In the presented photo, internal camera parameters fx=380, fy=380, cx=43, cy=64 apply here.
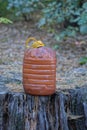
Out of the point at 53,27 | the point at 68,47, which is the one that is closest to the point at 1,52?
the point at 68,47

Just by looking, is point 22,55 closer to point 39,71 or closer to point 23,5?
point 23,5

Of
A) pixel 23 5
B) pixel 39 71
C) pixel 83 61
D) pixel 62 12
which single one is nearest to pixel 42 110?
pixel 39 71

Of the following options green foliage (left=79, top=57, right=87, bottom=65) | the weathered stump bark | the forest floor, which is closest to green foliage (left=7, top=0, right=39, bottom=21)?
the forest floor

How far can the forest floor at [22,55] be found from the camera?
4.05 meters

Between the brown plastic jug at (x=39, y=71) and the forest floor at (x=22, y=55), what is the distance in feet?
1.05

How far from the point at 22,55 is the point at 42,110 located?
3694mm

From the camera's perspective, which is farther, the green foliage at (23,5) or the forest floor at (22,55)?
the green foliage at (23,5)

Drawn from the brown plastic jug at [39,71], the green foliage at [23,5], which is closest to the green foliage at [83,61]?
the green foliage at [23,5]

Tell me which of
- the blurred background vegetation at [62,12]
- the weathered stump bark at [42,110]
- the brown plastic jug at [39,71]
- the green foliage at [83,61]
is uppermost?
the blurred background vegetation at [62,12]

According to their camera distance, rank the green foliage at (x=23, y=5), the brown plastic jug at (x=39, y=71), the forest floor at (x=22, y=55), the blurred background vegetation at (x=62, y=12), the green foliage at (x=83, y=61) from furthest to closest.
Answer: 1. the green foliage at (x=23, y=5)
2. the blurred background vegetation at (x=62, y=12)
3. the green foliage at (x=83, y=61)
4. the forest floor at (x=22, y=55)
5. the brown plastic jug at (x=39, y=71)

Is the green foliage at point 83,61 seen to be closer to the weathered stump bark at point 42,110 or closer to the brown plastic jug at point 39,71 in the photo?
the weathered stump bark at point 42,110

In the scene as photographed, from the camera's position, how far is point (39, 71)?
3322mm

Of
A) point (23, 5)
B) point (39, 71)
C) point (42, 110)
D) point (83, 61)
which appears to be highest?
point (23, 5)

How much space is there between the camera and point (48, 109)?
3516 millimetres
